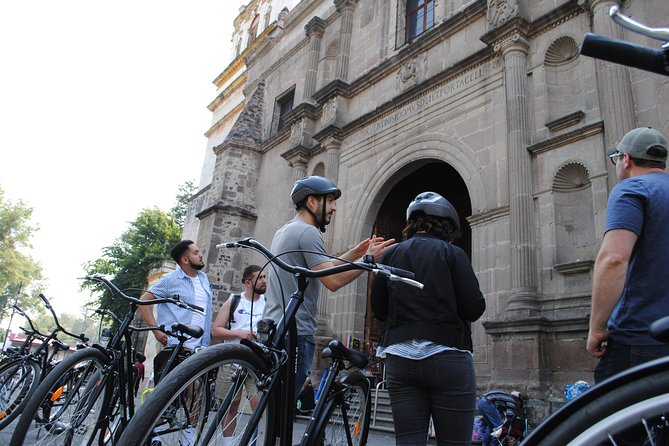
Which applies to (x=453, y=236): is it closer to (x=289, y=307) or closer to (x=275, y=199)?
(x=289, y=307)

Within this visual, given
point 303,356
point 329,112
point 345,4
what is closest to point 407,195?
point 329,112

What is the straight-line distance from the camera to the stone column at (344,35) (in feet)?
46.8

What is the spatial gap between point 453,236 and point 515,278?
5.26 meters

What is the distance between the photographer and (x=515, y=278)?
764 centimetres

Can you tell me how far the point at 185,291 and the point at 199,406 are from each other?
8.29 ft

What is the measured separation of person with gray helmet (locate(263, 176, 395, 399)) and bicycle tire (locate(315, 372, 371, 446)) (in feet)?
0.78

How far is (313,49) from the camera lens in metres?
16.1

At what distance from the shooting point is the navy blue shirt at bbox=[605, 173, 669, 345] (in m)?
2.27

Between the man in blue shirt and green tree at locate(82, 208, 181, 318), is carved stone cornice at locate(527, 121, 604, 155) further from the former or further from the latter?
green tree at locate(82, 208, 181, 318)

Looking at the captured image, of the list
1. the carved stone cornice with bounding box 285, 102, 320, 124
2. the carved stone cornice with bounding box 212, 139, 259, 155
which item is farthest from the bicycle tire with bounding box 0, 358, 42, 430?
the carved stone cornice with bounding box 212, 139, 259, 155

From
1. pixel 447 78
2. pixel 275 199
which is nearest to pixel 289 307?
pixel 447 78

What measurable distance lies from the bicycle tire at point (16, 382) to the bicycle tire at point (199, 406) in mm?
4329

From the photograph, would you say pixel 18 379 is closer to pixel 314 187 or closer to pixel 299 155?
pixel 314 187

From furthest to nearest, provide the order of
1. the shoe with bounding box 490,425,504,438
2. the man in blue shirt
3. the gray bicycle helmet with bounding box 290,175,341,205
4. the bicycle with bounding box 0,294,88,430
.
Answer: the shoe with bounding box 490,425,504,438 → the bicycle with bounding box 0,294,88,430 → the man in blue shirt → the gray bicycle helmet with bounding box 290,175,341,205
